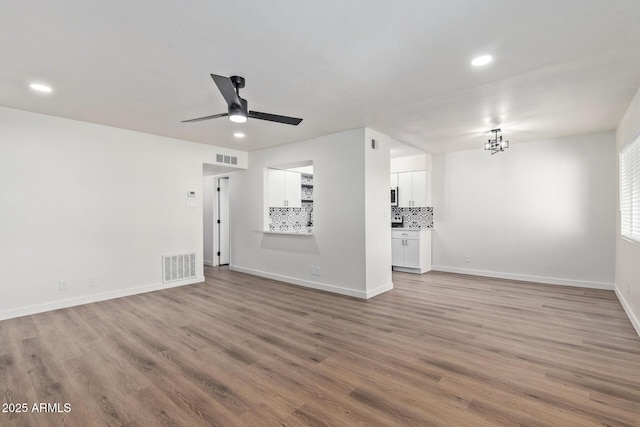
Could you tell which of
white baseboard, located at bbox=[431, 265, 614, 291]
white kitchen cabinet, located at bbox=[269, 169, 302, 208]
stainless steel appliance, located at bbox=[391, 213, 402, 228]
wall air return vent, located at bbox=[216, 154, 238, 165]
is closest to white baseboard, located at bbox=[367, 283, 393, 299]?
white baseboard, located at bbox=[431, 265, 614, 291]

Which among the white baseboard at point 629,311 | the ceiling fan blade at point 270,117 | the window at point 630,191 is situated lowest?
the white baseboard at point 629,311

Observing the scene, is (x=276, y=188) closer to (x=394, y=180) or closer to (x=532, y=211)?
(x=394, y=180)

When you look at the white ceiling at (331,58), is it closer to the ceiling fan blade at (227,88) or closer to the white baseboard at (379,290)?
the ceiling fan blade at (227,88)

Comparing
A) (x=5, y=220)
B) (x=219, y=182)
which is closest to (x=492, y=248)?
(x=219, y=182)

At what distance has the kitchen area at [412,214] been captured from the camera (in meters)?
6.40

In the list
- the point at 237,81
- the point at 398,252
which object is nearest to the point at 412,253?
the point at 398,252

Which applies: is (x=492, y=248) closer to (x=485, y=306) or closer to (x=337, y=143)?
(x=485, y=306)

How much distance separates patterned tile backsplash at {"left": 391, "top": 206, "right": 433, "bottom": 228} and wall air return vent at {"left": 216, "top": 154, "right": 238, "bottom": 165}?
12.7 feet

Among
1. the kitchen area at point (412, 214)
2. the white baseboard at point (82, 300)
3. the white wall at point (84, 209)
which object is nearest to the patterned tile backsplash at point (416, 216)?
the kitchen area at point (412, 214)

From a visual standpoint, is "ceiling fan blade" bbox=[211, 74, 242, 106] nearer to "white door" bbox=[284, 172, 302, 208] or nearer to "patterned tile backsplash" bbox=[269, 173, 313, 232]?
"white door" bbox=[284, 172, 302, 208]

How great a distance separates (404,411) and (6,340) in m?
3.90

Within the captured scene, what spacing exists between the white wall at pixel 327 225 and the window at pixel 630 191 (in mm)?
2978

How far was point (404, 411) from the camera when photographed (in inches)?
78.6

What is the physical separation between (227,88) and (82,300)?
3.90m
